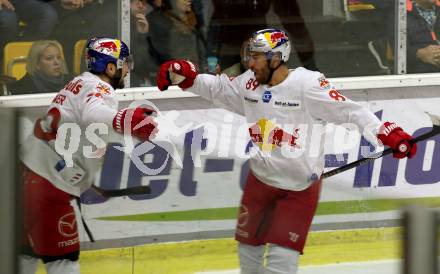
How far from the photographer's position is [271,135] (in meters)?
4.63

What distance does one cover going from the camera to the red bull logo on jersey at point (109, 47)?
16.4ft

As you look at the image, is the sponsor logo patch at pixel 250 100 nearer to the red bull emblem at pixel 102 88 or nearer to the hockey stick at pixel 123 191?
the red bull emblem at pixel 102 88

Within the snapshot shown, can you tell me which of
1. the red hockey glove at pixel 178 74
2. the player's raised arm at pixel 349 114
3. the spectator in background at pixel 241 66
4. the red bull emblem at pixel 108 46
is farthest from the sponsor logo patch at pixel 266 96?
the spectator in background at pixel 241 66

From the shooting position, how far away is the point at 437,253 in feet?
7.04

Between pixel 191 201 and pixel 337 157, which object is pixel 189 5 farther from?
pixel 191 201

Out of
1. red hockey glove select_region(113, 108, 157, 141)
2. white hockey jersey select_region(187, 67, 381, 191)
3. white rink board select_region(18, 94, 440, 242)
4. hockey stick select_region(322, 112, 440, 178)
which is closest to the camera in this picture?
white rink board select_region(18, 94, 440, 242)

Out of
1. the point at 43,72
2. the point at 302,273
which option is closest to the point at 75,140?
the point at 302,273

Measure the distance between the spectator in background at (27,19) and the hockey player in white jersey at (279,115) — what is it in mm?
1065

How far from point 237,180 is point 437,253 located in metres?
1.38

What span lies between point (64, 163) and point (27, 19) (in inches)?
98.0

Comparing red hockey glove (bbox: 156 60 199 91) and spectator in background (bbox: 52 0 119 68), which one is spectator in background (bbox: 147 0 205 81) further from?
red hockey glove (bbox: 156 60 199 91)

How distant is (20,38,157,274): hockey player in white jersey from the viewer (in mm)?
2699

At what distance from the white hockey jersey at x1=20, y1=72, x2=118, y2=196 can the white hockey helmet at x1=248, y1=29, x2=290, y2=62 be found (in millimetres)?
861

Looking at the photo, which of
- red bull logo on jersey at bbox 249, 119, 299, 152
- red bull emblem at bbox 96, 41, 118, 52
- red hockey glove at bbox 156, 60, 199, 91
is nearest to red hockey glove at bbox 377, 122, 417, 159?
red bull logo on jersey at bbox 249, 119, 299, 152
